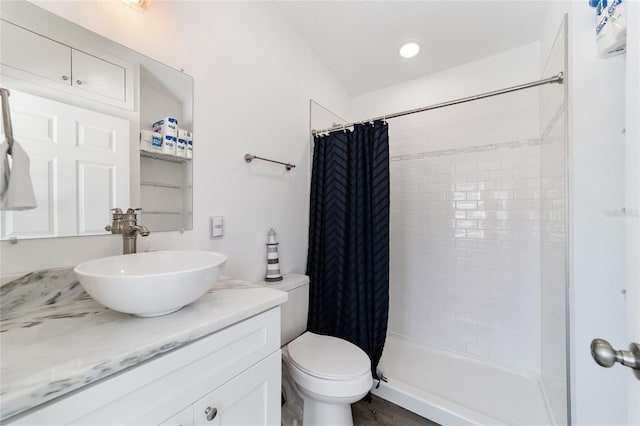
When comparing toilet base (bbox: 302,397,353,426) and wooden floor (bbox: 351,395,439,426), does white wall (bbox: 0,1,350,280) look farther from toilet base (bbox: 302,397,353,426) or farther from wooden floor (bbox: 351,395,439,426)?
wooden floor (bbox: 351,395,439,426)

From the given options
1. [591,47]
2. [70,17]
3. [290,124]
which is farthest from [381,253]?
[70,17]

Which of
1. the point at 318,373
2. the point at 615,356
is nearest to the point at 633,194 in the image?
the point at 615,356

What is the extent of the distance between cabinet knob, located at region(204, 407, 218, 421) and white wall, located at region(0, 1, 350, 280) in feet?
2.27

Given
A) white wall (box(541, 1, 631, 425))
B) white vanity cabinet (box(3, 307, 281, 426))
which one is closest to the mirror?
white vanity cabinet (box(3, 307, 281, 426))

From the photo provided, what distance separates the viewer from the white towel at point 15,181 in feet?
2.42

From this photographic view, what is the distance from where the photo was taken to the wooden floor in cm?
145

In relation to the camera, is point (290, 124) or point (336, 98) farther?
point (336, 98)

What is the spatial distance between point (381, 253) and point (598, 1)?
137 centimetres

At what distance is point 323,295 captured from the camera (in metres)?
1.75

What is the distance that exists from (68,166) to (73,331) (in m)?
0.57

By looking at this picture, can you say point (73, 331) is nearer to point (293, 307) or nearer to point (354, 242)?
point (293, 307)

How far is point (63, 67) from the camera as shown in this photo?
862 millimetres

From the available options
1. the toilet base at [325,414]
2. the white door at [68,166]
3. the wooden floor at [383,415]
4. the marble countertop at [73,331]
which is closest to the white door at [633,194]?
the marble countertop at [73,331]

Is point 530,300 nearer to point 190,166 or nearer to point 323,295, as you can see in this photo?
point 323,295
